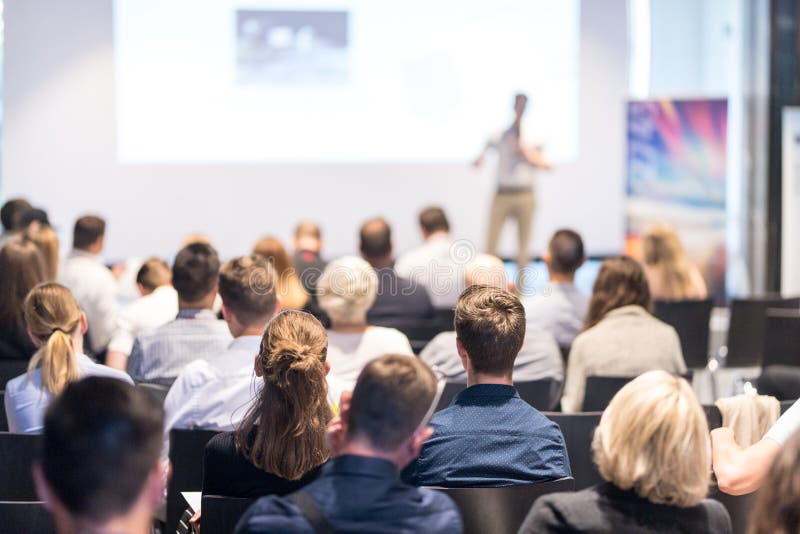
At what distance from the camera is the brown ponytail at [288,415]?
245 cm

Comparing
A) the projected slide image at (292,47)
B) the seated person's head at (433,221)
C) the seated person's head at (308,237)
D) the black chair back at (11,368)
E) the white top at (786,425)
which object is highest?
the projected slide image at (292,47)

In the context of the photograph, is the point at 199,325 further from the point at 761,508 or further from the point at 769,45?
the point at 769,45

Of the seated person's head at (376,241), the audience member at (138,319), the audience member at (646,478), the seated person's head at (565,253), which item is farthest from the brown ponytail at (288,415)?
the seated person's head at (376,241)

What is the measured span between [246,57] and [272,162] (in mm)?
1027

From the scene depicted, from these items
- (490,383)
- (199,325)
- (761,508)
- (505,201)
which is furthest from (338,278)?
(505,201)

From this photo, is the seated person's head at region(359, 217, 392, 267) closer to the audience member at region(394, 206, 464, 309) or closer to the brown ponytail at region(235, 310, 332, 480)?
the audience member at region(394, 206, 464, 309)

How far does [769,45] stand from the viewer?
9.43 m

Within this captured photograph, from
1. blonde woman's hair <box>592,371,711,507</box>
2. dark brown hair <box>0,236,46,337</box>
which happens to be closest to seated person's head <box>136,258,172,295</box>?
dark brown hair <box>0,236,46,337</box>

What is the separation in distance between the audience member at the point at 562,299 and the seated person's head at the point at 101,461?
11.7 feet

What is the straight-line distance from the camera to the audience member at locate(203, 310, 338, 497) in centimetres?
245

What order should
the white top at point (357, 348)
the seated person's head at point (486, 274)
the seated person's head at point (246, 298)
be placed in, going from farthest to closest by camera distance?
the seated person's head at point (486, 274), the white top at point (357, 348), the seated person's head at point (246, 298)

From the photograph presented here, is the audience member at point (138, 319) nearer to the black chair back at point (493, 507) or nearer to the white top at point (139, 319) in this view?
the white top at point (139, 319)

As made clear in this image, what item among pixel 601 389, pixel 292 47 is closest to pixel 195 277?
pixel 601 389

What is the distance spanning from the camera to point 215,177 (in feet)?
33.0
